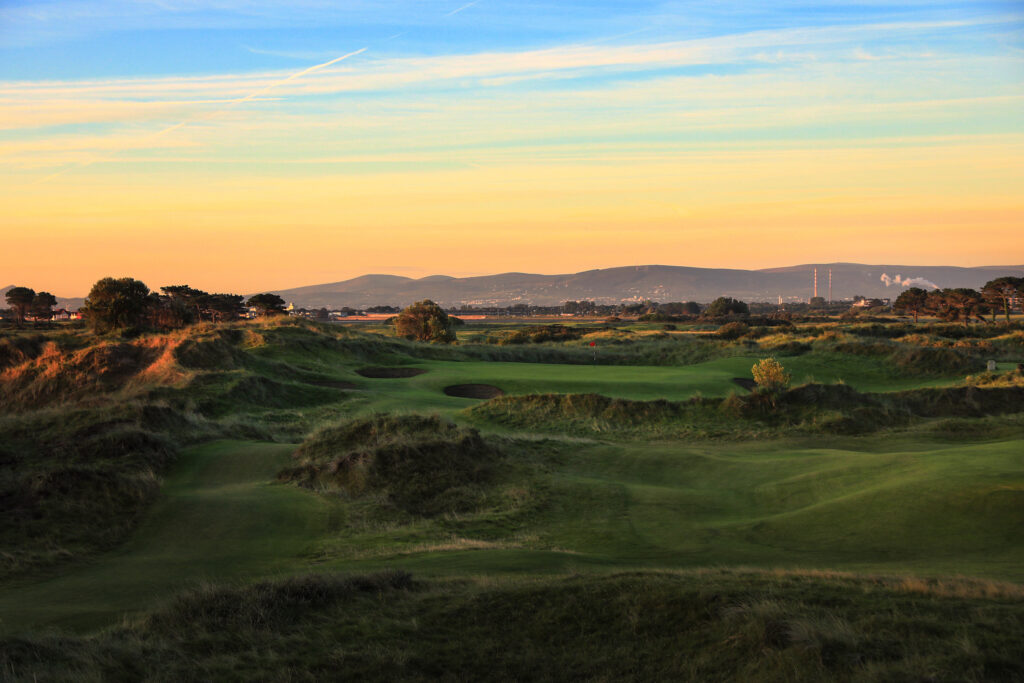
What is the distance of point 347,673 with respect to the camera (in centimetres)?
751

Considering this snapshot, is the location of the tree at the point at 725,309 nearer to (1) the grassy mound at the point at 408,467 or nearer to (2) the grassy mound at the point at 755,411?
(2) the grassy mound at the point at 755,411

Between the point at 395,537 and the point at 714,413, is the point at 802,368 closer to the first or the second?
the point at 714,413

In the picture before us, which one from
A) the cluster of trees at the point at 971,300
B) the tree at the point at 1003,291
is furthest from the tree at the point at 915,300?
the tree at the point at 1003,291

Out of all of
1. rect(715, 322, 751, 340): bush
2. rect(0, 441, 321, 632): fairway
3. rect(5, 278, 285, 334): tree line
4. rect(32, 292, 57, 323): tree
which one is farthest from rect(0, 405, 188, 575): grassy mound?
rect(32, 292, 57, 323): tree

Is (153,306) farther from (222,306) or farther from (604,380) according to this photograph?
(604,380)

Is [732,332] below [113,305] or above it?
below

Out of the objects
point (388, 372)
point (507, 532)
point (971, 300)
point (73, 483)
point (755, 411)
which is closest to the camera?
point (507, 532)

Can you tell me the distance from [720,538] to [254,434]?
65.0ft

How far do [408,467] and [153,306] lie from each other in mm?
62473

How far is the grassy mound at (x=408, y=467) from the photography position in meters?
19.6

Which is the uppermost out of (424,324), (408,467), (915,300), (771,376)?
(915,300)

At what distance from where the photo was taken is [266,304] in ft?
339

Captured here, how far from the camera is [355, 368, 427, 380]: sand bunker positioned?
5044cm

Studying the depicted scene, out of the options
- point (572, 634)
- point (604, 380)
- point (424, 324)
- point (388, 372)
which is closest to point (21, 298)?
point (424, 324)
